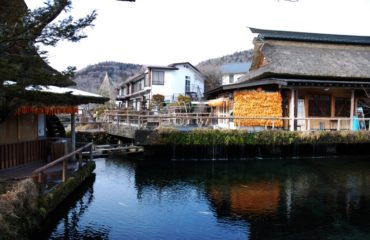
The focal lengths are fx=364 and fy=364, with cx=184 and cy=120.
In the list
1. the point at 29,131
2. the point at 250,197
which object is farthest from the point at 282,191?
the point at 29,131

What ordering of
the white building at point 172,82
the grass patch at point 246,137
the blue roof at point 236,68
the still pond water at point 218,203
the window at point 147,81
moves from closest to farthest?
the still pond water at point 218,203, the grass patch at point 246,137, the white building at point 172,82, the window at point 147,81, the blue roof at point 236,68

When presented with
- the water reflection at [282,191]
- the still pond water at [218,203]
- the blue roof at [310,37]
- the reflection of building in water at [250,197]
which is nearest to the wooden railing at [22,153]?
the still pond water at [218,203]

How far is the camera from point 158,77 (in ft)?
156

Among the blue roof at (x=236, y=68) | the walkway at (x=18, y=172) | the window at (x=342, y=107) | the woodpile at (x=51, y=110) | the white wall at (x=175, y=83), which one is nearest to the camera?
the walkway at (x=18, y=172)

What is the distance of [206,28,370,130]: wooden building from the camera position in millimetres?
24781

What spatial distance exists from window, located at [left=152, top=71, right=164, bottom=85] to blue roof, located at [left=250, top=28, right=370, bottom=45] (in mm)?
18609

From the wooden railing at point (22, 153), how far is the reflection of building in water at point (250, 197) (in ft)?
24.5

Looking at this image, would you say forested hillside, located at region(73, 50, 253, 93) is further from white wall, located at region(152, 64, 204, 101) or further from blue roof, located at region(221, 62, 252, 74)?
white wall, located at region(152, 64, 204, 101)

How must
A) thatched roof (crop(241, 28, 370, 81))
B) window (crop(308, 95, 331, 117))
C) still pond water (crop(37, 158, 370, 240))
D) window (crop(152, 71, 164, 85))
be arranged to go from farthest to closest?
window (crop(152, 71, 164, 85)), window (crop(308, 95, 331, 117)), thatched roof (crop(241, 28, 370, 81)), still pond water (crop(37, 158, 370, 240))

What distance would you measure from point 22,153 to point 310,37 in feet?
83.6

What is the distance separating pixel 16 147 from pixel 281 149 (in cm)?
1619

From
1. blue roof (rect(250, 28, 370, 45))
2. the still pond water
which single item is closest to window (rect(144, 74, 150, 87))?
blue roof (rect(250, 28, 370, 45))

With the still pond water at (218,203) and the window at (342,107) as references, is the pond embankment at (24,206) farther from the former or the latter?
the window at (342,107)

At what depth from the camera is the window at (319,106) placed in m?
27.1
